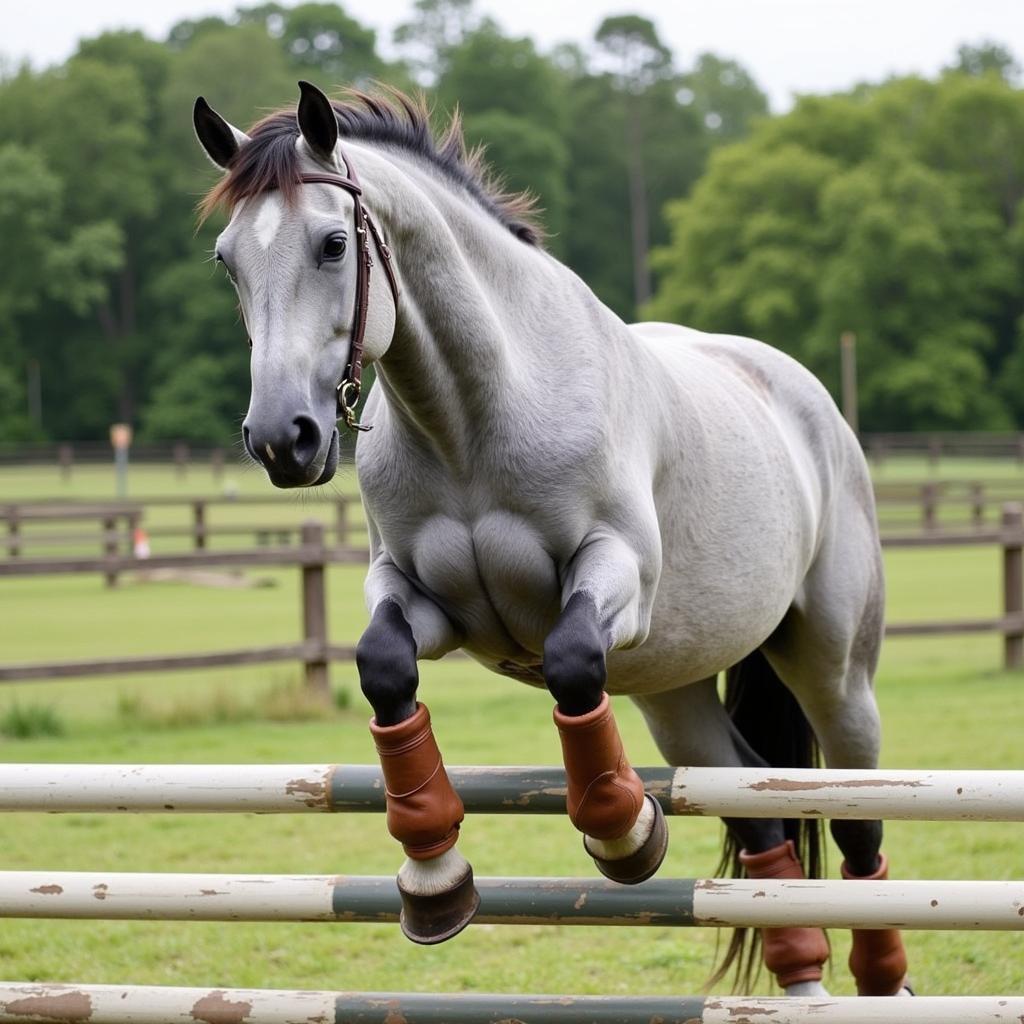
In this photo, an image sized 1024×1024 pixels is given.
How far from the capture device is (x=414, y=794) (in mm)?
3078

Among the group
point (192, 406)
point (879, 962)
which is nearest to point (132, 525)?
point (879, 962)

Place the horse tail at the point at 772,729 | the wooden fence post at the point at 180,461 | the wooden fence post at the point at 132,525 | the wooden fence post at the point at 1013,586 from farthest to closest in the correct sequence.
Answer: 1. the wooden fence post at the point at 180,461
2. the wooden fence post at the point at 132,525
3. the wooden fence post at the point at 1013,586
4. the horse tail at the point at 772,729

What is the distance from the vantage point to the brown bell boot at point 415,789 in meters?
3.08

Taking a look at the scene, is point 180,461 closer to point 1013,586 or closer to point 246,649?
point 246,649

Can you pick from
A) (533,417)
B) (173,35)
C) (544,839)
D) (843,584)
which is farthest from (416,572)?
(173,35)

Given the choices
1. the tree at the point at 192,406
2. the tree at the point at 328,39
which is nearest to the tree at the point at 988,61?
the tree at the point at 328,39

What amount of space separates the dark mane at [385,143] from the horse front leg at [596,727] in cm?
105

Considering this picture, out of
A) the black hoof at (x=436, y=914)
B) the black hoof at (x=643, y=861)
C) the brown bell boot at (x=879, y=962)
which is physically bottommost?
the brown bell boot at (x=879, y=962)

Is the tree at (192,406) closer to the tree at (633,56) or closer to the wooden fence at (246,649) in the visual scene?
the tree at (633,56)

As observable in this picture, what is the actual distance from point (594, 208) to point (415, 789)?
6789cm

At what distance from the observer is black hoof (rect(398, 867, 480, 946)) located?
314 cm

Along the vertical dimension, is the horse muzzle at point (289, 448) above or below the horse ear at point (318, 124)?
below

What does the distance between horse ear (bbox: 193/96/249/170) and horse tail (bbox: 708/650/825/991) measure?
2.59m

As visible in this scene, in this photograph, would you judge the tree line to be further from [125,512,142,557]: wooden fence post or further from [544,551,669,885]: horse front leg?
[544,551,669,885]: horse front leg
